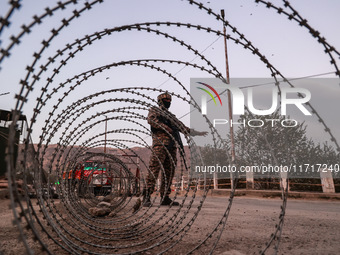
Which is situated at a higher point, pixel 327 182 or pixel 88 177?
pixel 88 177

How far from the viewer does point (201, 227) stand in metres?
4.02

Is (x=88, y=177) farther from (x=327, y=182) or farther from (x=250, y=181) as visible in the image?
(x=327, y=182)

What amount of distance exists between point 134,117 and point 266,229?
2407 millimetres

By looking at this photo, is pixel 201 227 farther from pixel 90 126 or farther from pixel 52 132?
pixel 52 132

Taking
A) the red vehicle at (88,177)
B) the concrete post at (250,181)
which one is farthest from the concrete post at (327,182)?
the red vehicle at (88,177)

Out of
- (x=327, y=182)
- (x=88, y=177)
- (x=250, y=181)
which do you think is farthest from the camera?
(x=250, y=181)

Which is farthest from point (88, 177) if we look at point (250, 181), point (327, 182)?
point (327, 182)

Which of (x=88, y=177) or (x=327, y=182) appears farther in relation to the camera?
(x=327, y=182)

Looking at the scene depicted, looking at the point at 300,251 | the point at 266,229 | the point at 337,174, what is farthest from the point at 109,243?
the point at 337,174

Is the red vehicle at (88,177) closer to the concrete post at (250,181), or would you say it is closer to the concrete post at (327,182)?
the concrete post at (250,181)

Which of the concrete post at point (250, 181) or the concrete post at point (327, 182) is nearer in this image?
the concrete post at point (327, 182)

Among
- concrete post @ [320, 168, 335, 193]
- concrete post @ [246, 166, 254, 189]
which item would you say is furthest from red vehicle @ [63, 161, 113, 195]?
concrete post @ [320, 168, 335, 193]

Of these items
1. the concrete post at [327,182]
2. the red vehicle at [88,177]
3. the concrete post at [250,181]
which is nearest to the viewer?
the red vehicle at [88,177]

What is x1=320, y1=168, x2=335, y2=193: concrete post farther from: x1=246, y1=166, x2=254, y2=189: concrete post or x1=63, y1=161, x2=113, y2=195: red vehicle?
x1=63, y1=161, x2=113, y2=195: red vehicle
